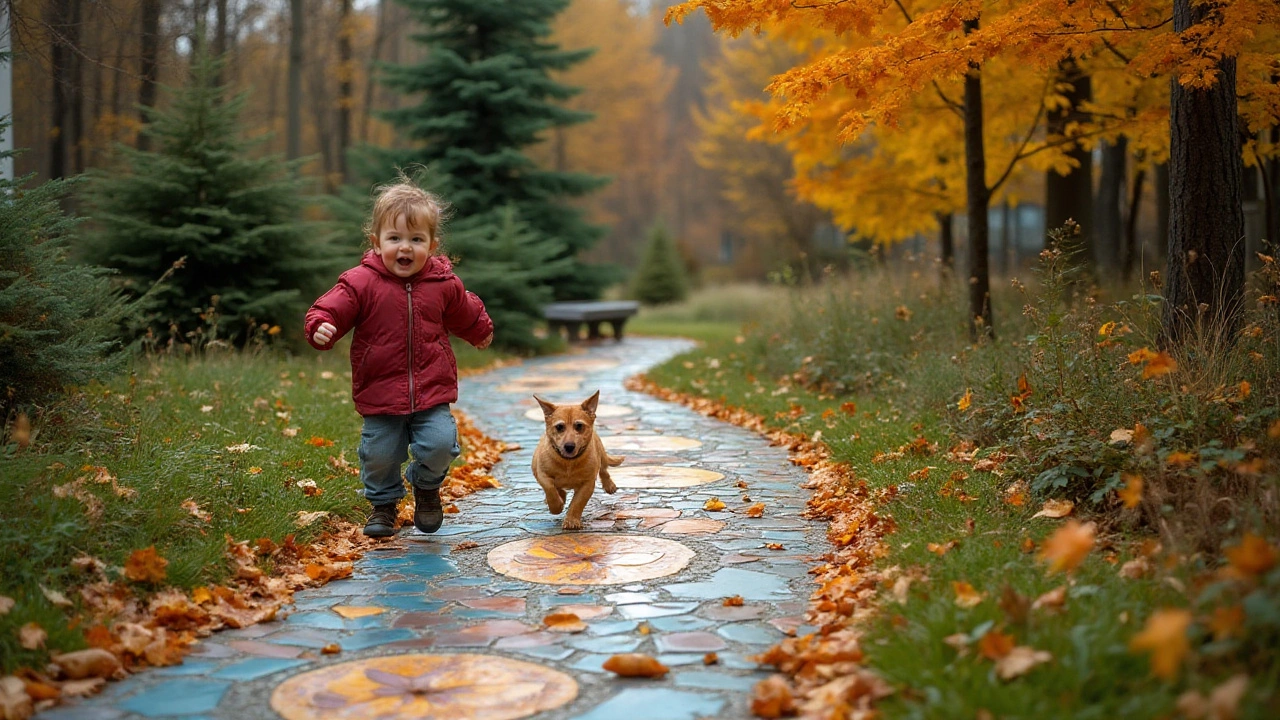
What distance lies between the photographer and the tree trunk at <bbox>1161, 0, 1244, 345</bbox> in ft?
18.7

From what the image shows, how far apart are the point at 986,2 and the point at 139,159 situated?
898 cm

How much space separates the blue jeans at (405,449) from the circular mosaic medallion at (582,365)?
848cm

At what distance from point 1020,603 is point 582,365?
11762mm

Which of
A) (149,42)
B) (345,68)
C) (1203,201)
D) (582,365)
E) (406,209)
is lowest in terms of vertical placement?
(582,365)

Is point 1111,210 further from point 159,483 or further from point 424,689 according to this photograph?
point 424,689

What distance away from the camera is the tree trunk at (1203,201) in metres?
5.69

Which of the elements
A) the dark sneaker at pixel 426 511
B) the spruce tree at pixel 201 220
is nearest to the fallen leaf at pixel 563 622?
the dark sneaker at pixel 426 511

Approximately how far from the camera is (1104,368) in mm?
5328

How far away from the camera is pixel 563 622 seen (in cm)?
394

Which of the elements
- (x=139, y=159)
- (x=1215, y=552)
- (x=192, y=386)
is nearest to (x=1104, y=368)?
(x=1215, y=552)

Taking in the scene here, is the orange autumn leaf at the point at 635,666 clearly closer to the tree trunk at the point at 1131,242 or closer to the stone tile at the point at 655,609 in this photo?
the stone tile at the point at 655,609

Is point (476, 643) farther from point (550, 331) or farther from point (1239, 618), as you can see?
point (550, 331)

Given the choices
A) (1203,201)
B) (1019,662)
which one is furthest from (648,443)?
(1019,662)

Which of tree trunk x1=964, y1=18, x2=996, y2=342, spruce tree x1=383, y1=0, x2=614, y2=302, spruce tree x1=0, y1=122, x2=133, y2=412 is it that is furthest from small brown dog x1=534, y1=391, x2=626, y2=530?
spruce tree x1=383, y1=0, x2=614, y2=302
